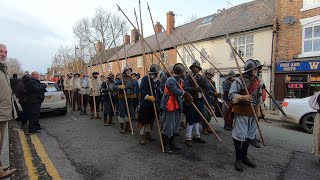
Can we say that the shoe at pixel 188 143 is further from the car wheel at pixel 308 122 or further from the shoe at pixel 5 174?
the car wheel at pixel 308 122

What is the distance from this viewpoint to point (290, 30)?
14867 mm

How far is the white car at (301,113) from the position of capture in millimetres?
8094

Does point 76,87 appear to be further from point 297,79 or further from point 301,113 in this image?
point 297,79

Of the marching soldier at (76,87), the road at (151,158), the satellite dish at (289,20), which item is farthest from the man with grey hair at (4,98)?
the satellite dish at (289,20)

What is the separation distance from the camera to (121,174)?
4086 mm

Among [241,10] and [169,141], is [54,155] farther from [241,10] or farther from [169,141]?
[241,10]

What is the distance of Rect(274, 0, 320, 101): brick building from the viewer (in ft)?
45.5

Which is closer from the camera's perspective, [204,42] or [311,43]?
[311,43]

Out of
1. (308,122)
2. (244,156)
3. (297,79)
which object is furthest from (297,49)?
(244,156)

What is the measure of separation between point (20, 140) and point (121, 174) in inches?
136

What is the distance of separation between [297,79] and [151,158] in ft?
41.3

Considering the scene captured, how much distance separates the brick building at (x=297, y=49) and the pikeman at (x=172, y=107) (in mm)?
11291

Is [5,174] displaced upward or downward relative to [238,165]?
upward

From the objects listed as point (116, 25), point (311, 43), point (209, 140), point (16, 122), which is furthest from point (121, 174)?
point (116, 25)
